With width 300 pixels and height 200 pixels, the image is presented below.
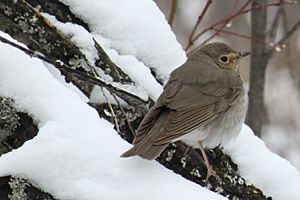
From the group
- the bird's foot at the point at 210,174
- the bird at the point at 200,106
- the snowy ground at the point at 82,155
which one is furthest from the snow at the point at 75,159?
the bird's foot at the point at 210,174

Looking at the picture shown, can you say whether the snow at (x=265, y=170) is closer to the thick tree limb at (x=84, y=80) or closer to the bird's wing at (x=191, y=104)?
the thick tree limb at (x=84, y=80)

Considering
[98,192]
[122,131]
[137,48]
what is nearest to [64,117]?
[98,192]

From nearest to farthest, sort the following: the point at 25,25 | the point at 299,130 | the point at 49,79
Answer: the point at 49,79 → the point at 25,25 → the point at 299,130

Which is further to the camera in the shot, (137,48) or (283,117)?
(283,117)

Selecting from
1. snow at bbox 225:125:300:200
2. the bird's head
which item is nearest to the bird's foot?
snow at bbox 225:125:300:200

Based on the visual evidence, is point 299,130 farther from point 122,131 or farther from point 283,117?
point 122,131

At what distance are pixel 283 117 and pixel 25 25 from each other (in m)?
7.26

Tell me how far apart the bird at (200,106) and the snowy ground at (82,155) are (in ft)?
0.44

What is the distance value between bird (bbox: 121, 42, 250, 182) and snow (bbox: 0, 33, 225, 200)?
355 mm

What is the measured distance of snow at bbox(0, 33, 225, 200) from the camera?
8.66 ft

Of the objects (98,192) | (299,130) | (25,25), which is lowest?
(98,192)

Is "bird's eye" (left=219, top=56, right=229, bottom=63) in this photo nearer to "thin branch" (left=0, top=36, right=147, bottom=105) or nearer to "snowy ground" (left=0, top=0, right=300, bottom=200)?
"snowy ground" (left=0, top=0, right=300, bottom=200)

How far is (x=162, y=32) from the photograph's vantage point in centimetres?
397

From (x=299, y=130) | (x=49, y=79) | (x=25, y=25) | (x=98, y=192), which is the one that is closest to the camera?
(x=98, y=192)
